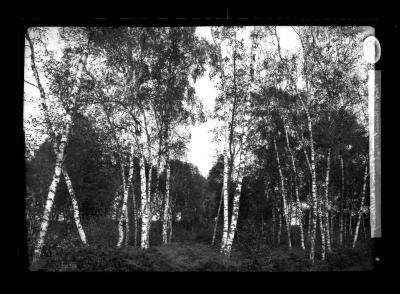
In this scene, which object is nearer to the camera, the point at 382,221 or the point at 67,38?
the point at 382,221

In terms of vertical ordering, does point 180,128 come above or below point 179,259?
above

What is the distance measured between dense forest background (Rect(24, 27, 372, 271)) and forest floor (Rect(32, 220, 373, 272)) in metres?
0.04

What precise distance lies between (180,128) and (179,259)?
454 centimetres

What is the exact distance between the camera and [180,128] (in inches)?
384

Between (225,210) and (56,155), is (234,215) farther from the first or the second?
(56,155)

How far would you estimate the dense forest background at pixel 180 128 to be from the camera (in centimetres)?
712

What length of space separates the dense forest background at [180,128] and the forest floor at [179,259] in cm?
4

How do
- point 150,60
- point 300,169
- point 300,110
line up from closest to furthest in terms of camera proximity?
point 150,60 → point 300,110 → point 300,169

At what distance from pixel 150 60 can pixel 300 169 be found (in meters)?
7.47

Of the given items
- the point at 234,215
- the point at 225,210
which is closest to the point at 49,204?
the point at 225,210

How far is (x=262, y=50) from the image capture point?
901cm
